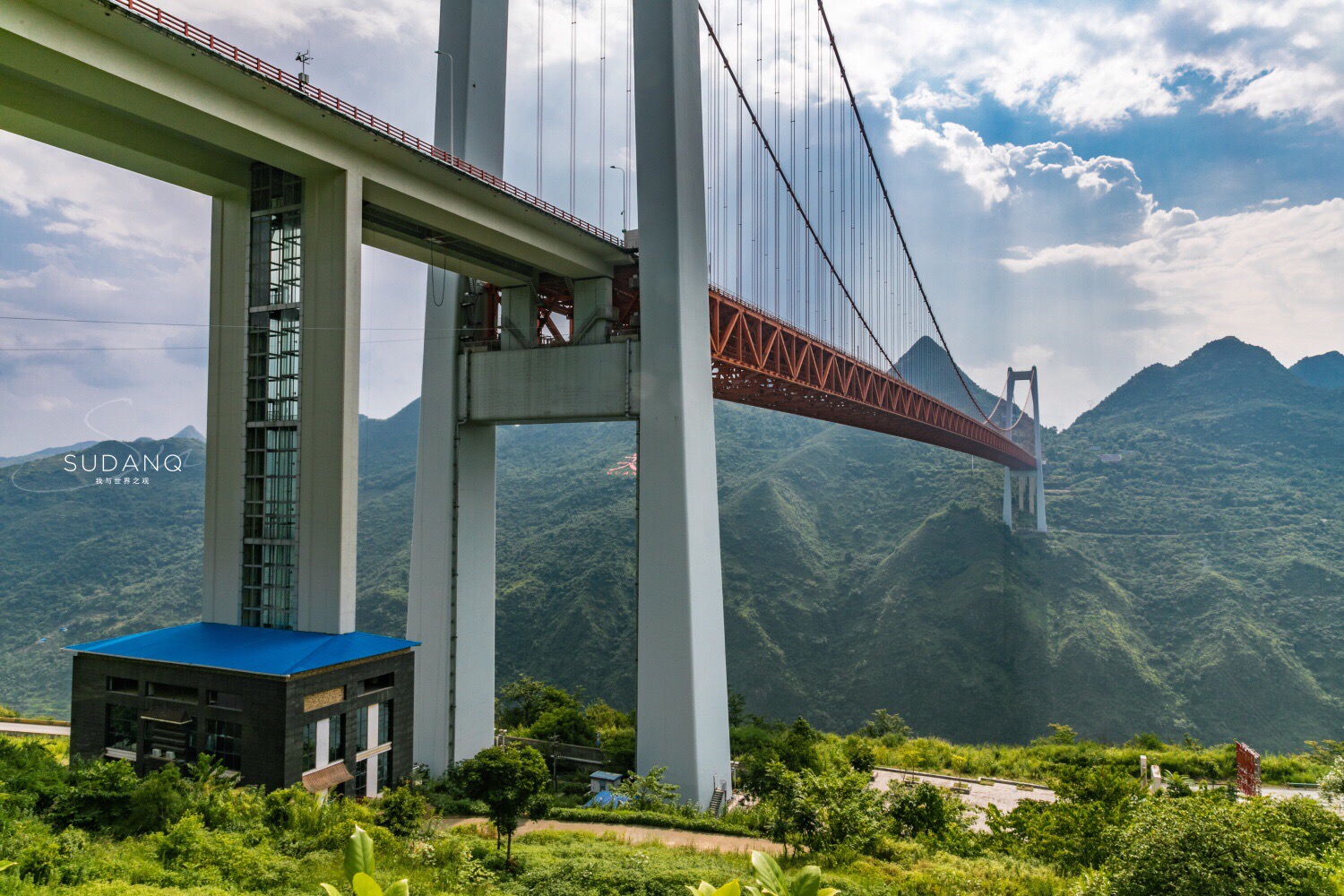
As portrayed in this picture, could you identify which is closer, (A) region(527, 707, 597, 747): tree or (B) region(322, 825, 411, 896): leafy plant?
(B) region(322, 825, 411, 896): leafy plant

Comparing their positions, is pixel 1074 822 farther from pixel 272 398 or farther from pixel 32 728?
pixel 32 728

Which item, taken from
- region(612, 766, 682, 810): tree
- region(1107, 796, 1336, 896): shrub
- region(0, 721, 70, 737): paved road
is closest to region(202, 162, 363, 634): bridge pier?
region(612, 766, 682, 810): tree

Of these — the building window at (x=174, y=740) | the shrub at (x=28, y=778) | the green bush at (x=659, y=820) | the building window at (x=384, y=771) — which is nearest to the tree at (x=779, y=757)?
the green bush at (x=659, y=820)

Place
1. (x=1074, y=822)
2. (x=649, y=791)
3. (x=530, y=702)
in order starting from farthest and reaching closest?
(x=530, y=702) < (x=649, y=791) < (x=1074, y=822)

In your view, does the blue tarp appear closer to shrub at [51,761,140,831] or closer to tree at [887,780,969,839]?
tree at [887,780,969,839]

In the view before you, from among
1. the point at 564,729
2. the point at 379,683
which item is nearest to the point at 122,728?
the point at 379,683
